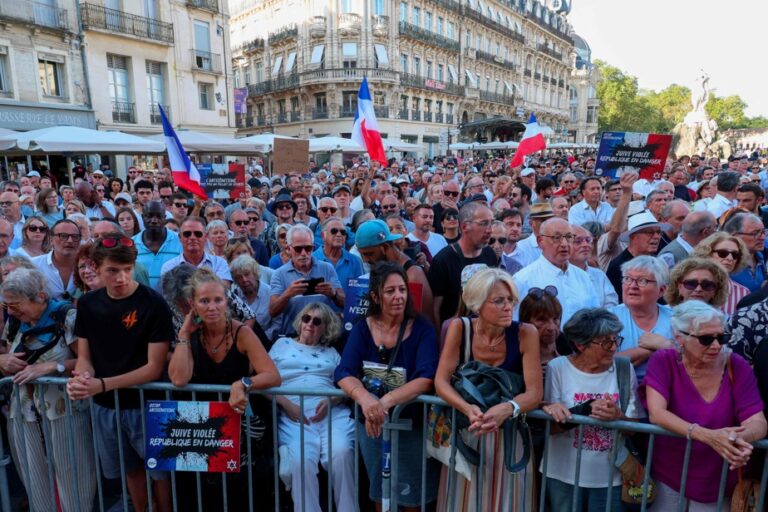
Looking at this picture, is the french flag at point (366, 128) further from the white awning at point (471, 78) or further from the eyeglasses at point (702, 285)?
the white awning at point (471, 78)

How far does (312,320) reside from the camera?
338cm

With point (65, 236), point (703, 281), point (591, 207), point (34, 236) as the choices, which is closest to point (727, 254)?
point (703, 281)

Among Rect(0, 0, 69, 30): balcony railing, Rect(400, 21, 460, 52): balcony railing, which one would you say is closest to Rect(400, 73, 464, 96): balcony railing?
Rect(400, 21, 460, 52): balcony railing

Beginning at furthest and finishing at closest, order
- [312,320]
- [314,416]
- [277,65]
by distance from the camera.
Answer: [277,65] → [312,320] → [314,416]

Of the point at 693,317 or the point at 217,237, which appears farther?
the point at 217,237

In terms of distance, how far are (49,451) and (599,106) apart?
8560 centimetres

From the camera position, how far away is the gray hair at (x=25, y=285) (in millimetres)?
2998

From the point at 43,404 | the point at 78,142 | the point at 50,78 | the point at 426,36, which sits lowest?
the point at 43,404

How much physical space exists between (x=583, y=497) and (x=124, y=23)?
24004 mm

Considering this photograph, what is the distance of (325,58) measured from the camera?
36688 mm

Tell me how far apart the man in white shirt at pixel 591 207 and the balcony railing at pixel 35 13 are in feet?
64.3

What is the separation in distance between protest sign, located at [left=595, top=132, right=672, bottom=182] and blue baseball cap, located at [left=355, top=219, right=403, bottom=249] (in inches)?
169

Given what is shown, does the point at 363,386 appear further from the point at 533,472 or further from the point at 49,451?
the point at 49,451

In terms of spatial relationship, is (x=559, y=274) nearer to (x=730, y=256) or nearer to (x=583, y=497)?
(x=730, y=256)
